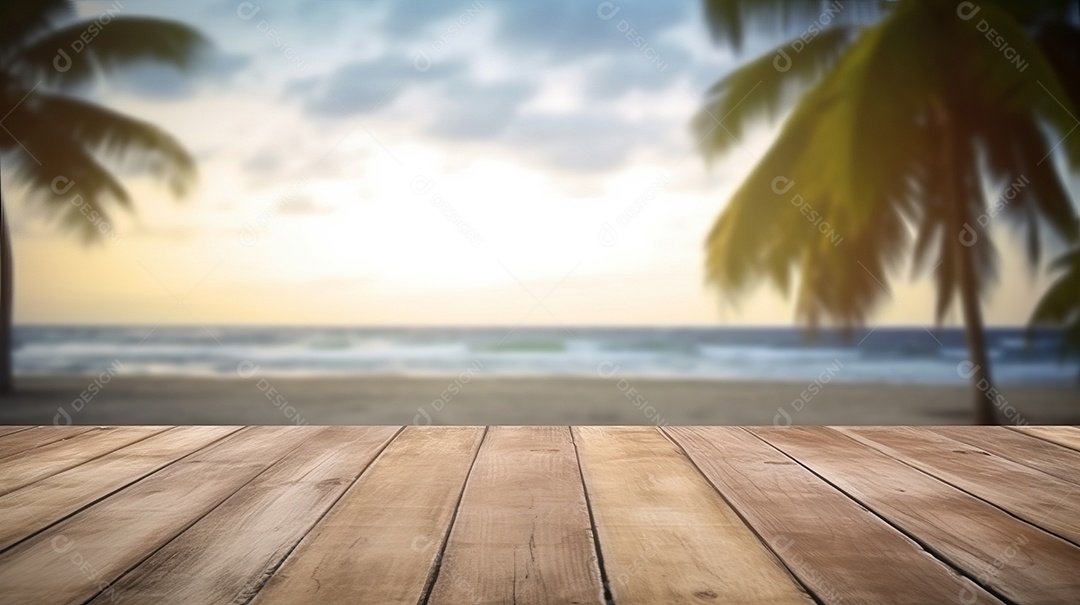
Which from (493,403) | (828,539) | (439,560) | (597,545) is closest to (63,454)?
(439,560)

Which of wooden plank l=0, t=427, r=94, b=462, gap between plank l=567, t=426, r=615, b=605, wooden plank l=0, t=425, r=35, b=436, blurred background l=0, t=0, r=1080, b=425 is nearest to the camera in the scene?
gap between plank l=567, t=426, r=615, b=605

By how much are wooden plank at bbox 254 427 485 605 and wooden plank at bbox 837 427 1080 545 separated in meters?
0.95

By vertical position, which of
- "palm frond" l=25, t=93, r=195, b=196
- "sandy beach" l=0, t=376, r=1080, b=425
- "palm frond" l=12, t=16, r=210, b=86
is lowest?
"sandy beach" l=0, t=376, r=1080, b=425

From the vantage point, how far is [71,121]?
3.54 m

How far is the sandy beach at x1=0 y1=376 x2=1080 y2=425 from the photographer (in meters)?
3.65

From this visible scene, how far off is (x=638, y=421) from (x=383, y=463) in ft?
12.1

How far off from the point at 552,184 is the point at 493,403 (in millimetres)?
1561

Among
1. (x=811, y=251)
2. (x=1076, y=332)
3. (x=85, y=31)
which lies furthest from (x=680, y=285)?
(x=85, y=31)

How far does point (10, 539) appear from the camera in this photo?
1080 mm

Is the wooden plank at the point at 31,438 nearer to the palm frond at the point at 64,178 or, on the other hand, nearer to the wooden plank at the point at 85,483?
the wooden plank at the point at 85,483

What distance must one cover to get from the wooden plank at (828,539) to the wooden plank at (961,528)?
0.03 metres

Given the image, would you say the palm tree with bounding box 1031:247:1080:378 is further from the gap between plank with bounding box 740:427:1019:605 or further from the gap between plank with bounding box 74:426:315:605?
the gap between plank with bounding box 74:426:315:605

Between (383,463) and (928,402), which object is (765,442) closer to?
(383,463)

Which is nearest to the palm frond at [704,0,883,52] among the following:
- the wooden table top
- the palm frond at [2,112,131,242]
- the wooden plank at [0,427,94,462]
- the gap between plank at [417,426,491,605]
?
the wooden table top
